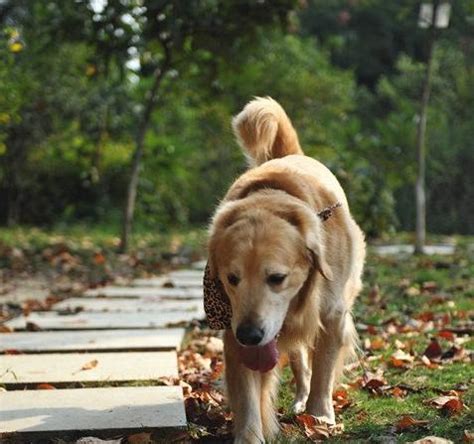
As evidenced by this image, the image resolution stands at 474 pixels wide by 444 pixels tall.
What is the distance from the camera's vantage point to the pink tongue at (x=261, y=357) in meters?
3.01

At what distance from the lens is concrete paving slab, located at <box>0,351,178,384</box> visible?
381cm

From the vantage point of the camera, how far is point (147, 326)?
514 cm

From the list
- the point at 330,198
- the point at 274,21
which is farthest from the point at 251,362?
the point at 274,21

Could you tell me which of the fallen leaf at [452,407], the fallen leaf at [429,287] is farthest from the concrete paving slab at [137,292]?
the fallen leaf at [452,407]

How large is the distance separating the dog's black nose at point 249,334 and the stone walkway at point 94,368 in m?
0.47

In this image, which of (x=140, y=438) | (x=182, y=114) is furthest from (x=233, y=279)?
(x=182, y=114)

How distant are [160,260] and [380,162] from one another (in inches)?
183

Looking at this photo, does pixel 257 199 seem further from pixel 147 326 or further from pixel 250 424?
pixel 147 326

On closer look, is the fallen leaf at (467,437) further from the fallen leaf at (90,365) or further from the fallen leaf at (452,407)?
the fallen leaf at (90,365)

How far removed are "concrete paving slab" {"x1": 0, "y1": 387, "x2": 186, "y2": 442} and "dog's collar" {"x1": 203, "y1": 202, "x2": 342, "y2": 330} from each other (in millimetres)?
361

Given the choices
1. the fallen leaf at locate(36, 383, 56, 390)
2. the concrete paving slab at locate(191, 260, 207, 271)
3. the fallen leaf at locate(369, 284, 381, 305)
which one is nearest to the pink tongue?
the fallen leaf at locate(36, 383, 56, 390)

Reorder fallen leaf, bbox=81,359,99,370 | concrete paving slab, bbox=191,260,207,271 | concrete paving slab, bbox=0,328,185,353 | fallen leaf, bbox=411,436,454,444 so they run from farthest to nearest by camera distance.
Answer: concrete paving slab, bbox=191,260,207,271 < concrete paving slab, bbox=0,328,185,353 < fallen leaf, bbox=81,359,99,370 < fallen leaf, bbox=411,436,454,444

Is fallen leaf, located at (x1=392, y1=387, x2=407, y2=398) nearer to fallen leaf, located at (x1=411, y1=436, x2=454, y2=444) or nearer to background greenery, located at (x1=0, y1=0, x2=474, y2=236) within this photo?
fallen leaf, located at (x1=411, y1=436, x2=454, y2=444)

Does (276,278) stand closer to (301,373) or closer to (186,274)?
(301,373)
